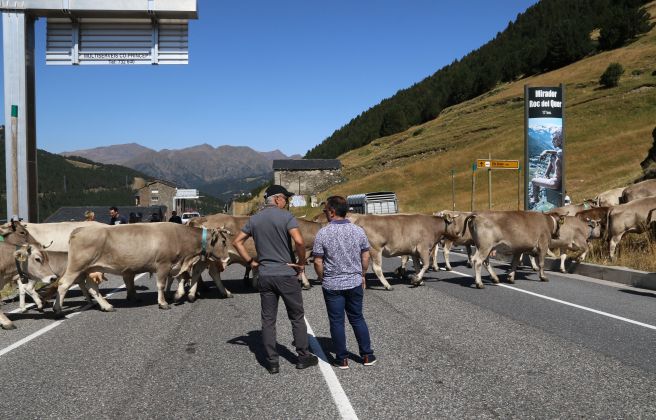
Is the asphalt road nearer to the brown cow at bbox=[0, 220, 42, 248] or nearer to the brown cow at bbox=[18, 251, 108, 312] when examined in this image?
the brown cow at bbox=[18, 251, 108, 312]

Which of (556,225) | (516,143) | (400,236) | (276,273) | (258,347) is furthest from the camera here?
(516,143)

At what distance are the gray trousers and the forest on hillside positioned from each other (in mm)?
127320

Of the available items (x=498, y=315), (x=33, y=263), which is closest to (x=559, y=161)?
(x=498, y=315)

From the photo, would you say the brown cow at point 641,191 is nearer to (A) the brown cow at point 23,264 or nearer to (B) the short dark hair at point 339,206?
(B) the short dark hair at point 339,206

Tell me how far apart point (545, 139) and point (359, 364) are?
20.5 meters

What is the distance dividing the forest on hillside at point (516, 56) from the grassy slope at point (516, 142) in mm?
6953

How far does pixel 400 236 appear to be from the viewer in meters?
13.6

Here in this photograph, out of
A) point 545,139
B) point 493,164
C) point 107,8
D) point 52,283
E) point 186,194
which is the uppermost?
point 107,8

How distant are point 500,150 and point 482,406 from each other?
75.1m

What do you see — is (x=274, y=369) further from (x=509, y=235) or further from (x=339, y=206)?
(x=509, y=235)

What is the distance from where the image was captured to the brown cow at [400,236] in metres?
13.4

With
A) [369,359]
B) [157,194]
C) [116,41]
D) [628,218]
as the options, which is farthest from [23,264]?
[157,194]

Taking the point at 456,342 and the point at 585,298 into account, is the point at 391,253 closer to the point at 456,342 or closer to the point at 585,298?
the point at 585,298

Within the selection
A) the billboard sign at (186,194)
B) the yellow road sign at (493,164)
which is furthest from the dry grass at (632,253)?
the billboard sign at (186,194)
